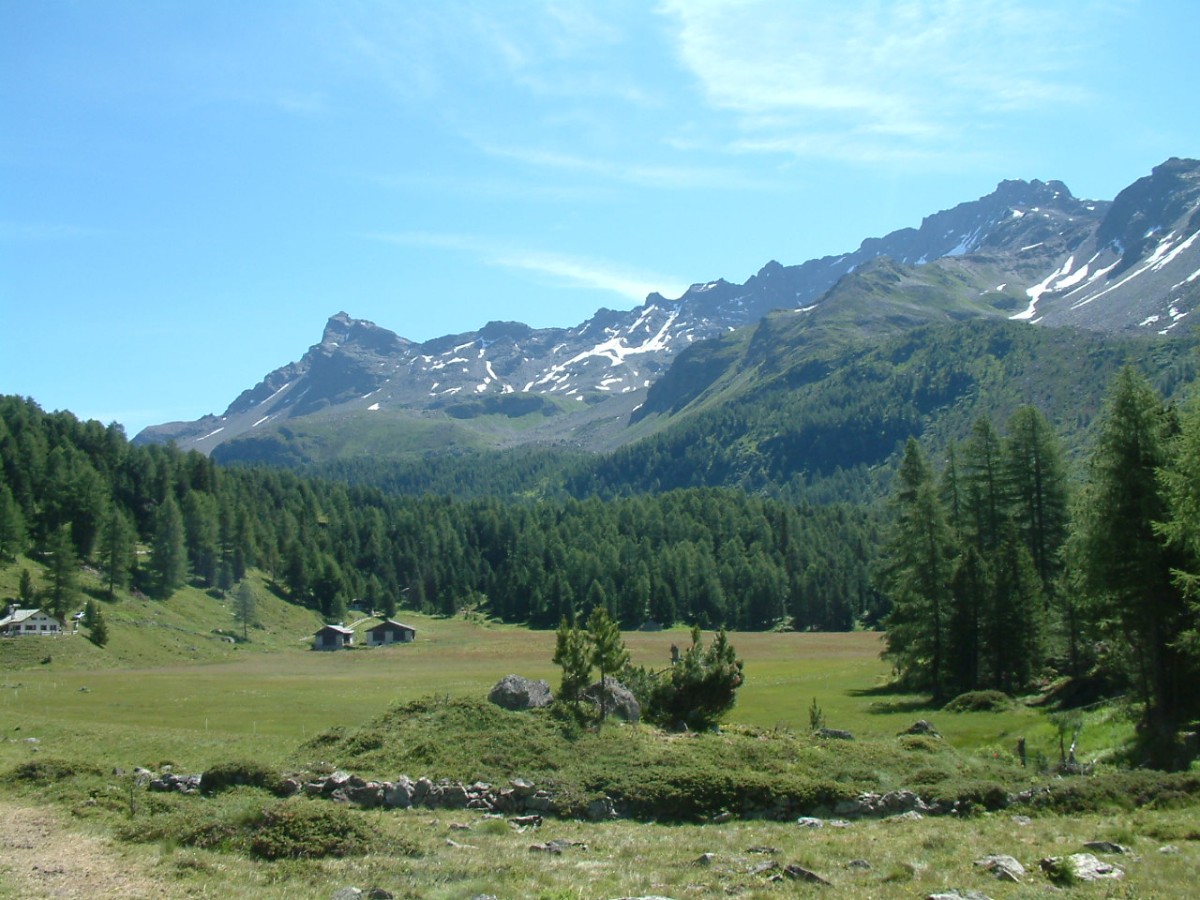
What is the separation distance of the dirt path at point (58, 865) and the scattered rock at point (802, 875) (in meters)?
12.1

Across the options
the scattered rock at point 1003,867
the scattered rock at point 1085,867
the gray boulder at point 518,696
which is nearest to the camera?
the scattered rock at point 1085,867

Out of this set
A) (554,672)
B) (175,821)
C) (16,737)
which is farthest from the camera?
(554,672)

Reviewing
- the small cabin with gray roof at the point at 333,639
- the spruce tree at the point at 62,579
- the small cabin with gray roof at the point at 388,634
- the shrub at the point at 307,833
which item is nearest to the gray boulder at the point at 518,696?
the shrub at the point at 307,833

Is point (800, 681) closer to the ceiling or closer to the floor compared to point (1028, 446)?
closer to the floor

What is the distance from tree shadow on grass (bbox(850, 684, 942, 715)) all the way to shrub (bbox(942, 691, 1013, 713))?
1833 millimetres

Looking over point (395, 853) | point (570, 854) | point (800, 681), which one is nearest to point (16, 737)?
point (395, 853)

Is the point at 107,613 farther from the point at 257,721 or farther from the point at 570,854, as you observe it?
the point at 570,854

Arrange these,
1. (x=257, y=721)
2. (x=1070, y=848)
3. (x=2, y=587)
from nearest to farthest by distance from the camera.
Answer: (x=1070, y=848) → (x=257, y=721) → (x=2, y=587)

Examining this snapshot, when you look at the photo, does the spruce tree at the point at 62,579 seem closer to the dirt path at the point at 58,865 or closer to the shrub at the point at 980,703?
the dirt path at the point at 58,865

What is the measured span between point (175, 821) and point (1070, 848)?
20920 millimetres

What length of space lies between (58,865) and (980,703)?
38.7 meters

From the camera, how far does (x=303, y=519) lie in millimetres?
167000

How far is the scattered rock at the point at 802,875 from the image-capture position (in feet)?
59.1

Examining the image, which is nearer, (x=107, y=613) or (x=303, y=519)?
(x=107, y=613)
